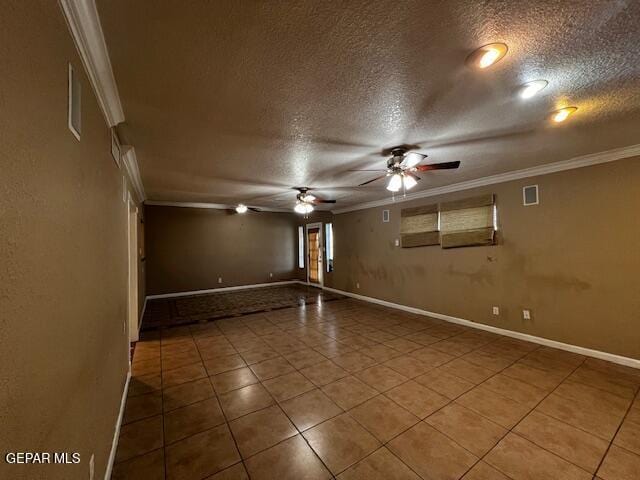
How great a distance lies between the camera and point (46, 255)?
863 millimetres

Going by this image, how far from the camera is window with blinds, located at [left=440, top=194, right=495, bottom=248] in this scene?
401 centimetres

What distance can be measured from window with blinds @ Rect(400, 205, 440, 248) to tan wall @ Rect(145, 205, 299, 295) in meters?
4.19

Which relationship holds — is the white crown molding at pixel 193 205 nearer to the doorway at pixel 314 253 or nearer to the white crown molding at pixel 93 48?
the doorway at pixel 314 253

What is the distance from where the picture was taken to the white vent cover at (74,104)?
3.57ft

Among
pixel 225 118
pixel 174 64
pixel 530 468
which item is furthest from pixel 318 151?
pixel 530 468

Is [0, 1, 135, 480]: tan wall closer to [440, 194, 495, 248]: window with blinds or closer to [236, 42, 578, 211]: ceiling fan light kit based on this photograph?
[236, 42, 578, 211]: ceiling fan light kit

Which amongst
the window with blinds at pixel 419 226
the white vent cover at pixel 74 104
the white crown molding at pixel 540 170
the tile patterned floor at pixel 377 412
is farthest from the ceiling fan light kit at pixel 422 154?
the tile patterned floor at pixel 377 412

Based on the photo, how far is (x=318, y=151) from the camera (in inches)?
112

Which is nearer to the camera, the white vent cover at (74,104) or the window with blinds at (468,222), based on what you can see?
the white vent cover at (74,104)

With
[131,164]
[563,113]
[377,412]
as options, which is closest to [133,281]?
[131,164]

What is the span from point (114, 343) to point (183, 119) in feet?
6.08

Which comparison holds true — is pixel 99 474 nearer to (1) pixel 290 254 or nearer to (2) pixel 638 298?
(2) pixel 638 298

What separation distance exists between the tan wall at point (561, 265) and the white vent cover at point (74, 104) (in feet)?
15.6

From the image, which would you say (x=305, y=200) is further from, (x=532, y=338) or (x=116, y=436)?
(x=532, y=338)
